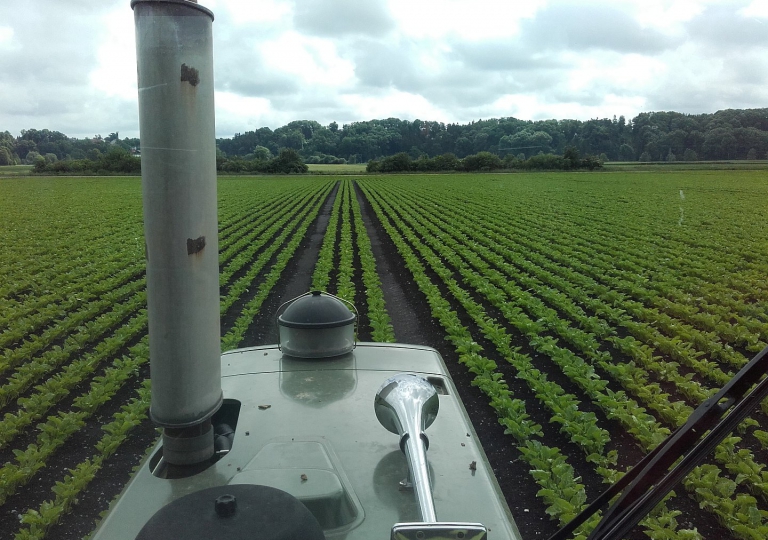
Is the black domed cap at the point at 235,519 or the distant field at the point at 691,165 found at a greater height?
the distant field at the point at 691,165

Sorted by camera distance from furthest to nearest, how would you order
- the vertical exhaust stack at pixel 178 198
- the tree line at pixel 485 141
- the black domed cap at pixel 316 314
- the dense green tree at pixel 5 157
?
the dense green tree at pixel 5 157
the tree line at pixel 485 141
the black domed cap at pixel 316 314
the vertical exhaust stack at pixel 178 198

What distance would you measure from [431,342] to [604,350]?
2.34 meters

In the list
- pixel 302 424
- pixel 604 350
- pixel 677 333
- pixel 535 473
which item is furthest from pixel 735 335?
pixel 302 424

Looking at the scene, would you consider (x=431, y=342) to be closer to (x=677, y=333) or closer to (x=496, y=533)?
(x=677, y=333)

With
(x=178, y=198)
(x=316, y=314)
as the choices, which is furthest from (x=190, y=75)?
(x=316, y=314)

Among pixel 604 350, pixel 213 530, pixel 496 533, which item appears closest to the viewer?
pixel 213 530

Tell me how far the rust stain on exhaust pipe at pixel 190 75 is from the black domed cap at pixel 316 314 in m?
1.51

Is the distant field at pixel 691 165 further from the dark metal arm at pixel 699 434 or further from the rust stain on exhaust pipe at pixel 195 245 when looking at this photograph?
the rust stain on exhaust pipe at pixel 195 245

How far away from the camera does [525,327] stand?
878 centimetres

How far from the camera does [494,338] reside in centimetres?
830

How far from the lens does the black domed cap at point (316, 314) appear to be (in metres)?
2.79

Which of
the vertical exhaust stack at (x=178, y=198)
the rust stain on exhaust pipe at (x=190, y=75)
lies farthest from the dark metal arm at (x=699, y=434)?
the rust stain on exhaust pipe at (x=190, y=75)

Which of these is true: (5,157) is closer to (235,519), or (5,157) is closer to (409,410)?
(409,410)

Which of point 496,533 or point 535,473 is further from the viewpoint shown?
point 535,473
